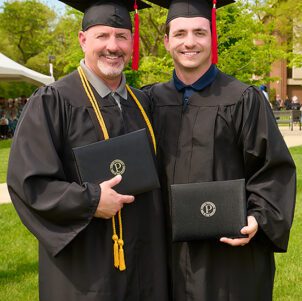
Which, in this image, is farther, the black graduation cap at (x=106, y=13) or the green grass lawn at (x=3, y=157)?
the green grass lawn at (x=3, y=157)

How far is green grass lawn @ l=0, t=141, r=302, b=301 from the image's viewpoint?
4.52 m

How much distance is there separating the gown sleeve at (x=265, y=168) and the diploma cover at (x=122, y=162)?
56 cm

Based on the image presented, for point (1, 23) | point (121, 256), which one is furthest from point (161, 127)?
point (1, 23)

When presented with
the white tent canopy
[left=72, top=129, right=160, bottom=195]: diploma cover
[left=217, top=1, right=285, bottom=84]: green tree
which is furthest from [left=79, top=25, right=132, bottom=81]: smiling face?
the white tent canopy

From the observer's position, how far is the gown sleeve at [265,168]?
2691 millimetres

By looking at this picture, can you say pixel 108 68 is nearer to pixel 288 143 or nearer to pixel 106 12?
pixel 106 12

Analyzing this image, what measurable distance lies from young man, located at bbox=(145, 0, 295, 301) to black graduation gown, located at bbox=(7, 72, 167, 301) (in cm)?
16

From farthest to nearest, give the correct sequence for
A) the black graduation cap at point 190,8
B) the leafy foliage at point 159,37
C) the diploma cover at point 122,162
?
the leafy foliage at point 159,37, the black graduation cap at point 190,8, the diploma cover at point 122,162

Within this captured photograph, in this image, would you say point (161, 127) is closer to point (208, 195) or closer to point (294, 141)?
point (208, 195)

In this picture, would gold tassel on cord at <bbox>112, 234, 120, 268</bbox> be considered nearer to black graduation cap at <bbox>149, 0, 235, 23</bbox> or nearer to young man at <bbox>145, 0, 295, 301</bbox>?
young man at <bbox>145, 0, 295, 301</bbox>

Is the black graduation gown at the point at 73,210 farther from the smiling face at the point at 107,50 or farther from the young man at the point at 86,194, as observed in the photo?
the smiling face at the point at 107,50

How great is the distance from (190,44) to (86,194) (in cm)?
96

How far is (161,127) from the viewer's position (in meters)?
2.88

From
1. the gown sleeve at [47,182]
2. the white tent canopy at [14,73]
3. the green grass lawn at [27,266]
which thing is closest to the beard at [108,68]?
the gown sleeve at [47,182]
